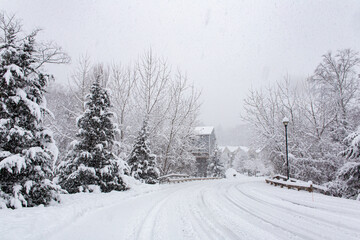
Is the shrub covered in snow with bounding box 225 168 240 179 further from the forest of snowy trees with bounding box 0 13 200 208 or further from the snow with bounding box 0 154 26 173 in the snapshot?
the snow with bounding box 0 154 26 173

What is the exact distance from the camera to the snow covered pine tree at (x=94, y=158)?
440 inches

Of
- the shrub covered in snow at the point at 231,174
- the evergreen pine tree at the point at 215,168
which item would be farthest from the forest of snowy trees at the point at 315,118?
the shrub covered in snow at the point at 231,174

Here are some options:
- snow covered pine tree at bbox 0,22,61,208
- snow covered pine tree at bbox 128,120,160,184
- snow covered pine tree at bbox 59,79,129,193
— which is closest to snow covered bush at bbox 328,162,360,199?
snow covered pine tree at bbox 128,120,160,184

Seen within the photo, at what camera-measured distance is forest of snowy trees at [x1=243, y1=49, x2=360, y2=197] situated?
20.9 metres

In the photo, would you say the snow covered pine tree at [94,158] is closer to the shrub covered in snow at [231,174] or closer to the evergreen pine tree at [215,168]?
the evergreen pine tree at [215,168]

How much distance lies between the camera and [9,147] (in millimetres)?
7609

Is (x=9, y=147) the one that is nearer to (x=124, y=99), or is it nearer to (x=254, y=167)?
(x=124, y=99)

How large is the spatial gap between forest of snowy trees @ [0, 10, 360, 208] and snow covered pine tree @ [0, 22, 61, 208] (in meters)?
0.03

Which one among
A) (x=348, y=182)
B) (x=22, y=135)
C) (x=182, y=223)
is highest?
(x=22, y=135)

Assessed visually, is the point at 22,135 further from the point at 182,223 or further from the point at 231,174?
the point at 231,174

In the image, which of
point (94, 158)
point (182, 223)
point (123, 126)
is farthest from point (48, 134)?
point (123, 126)

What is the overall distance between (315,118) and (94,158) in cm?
2235

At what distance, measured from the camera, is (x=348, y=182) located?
1332 centimetres

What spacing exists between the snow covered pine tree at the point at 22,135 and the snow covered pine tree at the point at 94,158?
297cm
